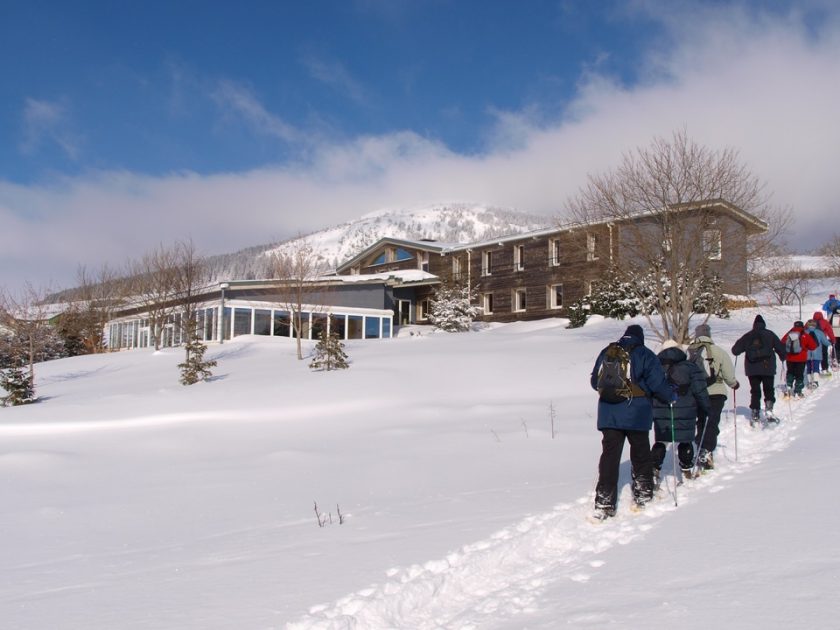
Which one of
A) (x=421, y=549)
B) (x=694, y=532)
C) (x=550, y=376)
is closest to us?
(x=694, y=532)

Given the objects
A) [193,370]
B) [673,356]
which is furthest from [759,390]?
[193,370]

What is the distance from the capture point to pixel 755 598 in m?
3.13

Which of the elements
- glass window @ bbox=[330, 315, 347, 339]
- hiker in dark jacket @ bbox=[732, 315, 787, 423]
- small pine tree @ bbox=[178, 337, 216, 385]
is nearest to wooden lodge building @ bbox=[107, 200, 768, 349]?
glass window @ bbox=[330, 315, 347, 339]

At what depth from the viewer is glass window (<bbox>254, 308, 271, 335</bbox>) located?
109 feet

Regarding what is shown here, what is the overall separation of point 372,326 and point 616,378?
30.9 m

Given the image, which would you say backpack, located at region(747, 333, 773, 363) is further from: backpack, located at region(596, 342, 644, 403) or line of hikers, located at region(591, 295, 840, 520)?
backpack, located at region(596, 342, 644, 403)

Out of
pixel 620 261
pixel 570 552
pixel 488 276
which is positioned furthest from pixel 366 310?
pixel 570 552

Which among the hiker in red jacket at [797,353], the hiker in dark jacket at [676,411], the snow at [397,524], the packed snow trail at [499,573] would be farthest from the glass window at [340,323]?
the packed snow trail at [499,573]

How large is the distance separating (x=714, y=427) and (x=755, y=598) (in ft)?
14.8

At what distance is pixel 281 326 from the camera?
33812 mm

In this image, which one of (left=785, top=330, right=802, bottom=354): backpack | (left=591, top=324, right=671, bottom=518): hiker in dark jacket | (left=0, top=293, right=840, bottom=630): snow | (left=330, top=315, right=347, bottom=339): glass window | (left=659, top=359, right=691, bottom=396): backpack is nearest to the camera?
(left=0, top=293, right=840, bottom=630): snow

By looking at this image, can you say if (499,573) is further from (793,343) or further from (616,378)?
(793,343)

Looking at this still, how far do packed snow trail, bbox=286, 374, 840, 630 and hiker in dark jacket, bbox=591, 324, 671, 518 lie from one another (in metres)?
0.19

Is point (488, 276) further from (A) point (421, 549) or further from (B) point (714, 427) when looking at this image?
(A) point (421, 549)
